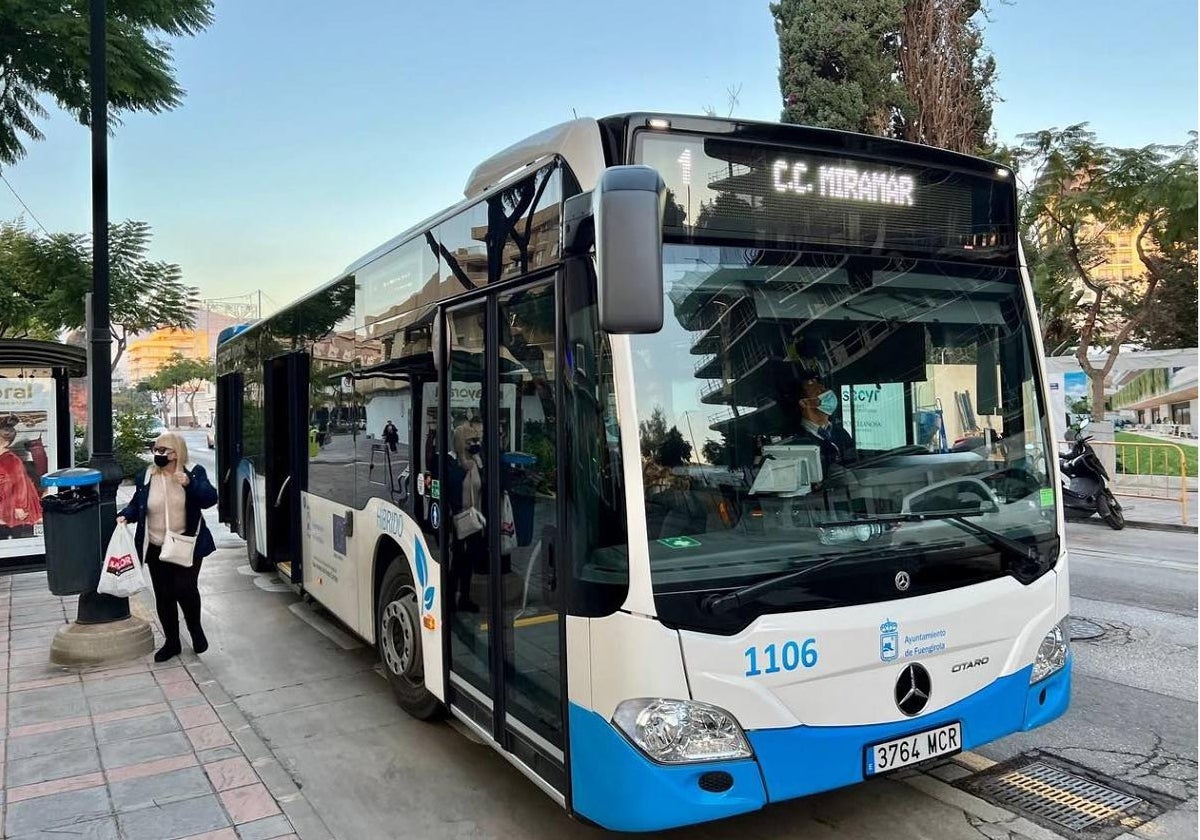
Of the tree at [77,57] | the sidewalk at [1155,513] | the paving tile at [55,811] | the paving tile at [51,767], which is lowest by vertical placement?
the paving tile at [55,811]

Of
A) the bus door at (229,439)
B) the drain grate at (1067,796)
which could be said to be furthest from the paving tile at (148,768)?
the bus door at (229,439)

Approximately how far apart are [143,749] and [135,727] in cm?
41

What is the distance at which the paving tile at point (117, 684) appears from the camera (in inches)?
226

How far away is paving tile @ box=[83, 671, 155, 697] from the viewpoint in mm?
5738

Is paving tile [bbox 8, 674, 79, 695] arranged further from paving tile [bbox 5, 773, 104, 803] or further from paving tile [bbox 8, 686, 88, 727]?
paving tile [bbox 5, 773, 104, 803]

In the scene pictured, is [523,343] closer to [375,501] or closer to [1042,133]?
[375,501]

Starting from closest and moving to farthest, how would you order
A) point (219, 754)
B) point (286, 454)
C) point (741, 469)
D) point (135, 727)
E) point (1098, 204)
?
point (741, 469)
point (219, 754)
point (135, 727)
point (286, 454)
point (1098, 204)

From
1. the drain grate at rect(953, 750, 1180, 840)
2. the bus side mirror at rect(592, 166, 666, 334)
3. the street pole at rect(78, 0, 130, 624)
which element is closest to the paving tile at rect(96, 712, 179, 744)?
the street pole at rect(78, 0, 130, 624)

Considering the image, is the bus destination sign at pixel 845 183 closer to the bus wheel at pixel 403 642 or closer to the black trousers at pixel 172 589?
the bus wheel at pixel 403 642

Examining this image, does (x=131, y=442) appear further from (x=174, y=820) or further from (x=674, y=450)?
(x=674, y=450)

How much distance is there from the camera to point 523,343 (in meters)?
3.62

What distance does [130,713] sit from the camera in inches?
208

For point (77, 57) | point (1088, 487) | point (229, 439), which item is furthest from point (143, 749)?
point (1088, 487)

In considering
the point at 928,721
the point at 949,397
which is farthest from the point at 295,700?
the point at 949,397
